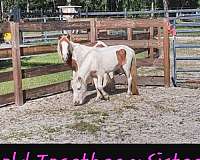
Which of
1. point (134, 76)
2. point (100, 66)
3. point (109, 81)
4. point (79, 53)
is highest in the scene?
point (79, 53)

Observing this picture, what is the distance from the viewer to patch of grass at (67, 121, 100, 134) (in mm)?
6688

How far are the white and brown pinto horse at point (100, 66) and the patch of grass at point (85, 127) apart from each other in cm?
136

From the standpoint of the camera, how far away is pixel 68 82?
10102mm

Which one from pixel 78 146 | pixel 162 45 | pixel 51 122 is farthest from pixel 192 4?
pixel 78 146

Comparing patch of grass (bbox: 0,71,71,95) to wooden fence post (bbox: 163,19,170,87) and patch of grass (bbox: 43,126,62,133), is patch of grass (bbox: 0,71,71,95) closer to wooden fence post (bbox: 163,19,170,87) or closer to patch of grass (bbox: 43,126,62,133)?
wooden fence post (bbox: 163,19,170,87)

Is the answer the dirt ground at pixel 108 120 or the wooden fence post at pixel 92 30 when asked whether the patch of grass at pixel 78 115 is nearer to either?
the dirt ground at pixel 108 120

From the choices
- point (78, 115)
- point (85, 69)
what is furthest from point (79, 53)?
point (78, 115)

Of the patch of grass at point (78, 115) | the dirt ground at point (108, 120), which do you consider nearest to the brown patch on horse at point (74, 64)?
the dirt ground at point (108, 120)

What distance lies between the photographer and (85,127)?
22.5ft

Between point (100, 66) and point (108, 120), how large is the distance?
156 centimetres

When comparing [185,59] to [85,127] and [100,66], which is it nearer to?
[100,66]

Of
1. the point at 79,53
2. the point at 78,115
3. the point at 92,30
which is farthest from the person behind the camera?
the point at 92,30

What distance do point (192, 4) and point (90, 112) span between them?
50133 millimetres

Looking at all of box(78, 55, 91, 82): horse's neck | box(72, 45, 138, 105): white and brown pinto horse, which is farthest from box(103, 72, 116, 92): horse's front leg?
box(78, 55, 91, 82): horse's neck
